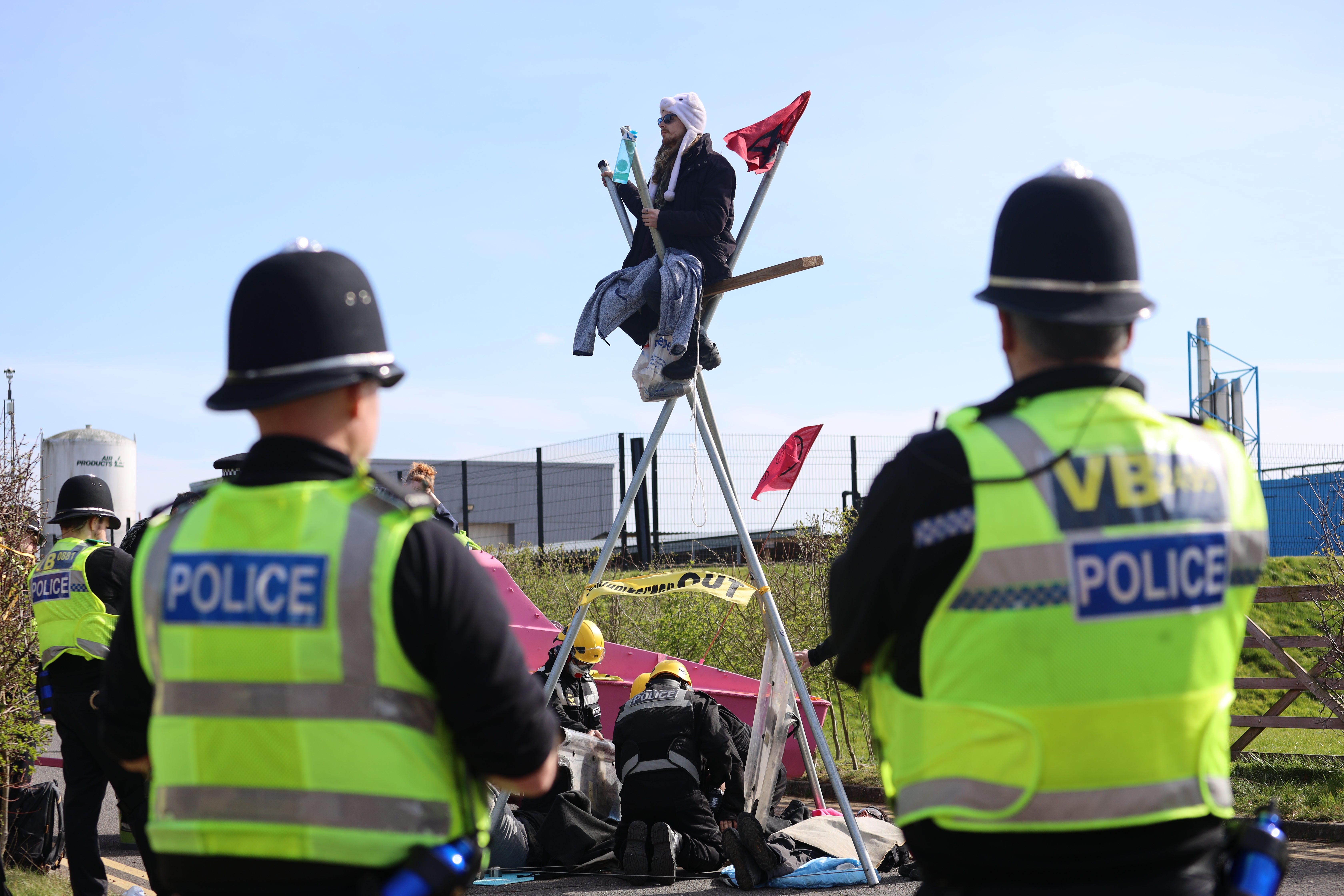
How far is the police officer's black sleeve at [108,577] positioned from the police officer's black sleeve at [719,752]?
3253 millimetres

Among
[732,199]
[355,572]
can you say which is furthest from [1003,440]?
[732,199]

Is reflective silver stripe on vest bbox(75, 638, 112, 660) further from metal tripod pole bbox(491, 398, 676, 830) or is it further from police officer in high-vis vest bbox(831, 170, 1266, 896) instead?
police officer in high-vis vest bbox(831, 170, 1266, 896)

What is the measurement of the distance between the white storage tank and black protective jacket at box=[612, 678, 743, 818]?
74.3 feet

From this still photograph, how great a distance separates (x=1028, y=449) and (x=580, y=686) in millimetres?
6787

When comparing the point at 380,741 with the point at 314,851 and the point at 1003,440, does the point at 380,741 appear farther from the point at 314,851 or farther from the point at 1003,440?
the point at 1003,440

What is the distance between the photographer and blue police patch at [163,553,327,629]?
6.06 feet

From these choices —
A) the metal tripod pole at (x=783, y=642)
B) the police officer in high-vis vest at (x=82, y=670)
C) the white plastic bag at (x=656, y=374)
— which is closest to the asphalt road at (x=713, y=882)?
the metal tripod pole at (x=783, y=642)

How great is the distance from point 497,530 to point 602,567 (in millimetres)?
20479

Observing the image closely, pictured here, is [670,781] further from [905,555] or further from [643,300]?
[905,555]

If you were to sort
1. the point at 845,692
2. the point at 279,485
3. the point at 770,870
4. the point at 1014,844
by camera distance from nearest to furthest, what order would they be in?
the point at 1014,844
the point at 279,485
the point at 770,870
the point at 845,692

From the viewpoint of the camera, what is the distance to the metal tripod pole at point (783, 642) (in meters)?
5.76

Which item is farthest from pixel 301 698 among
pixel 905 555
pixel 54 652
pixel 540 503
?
pixel 540 503

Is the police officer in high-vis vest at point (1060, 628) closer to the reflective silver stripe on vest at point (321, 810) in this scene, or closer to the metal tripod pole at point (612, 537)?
the reflective silver stripe on vest at point (321, 810)

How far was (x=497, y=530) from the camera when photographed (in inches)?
1032
